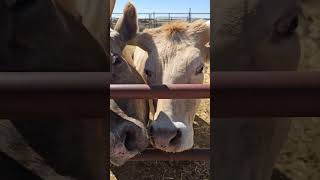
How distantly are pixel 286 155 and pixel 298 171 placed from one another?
33mm

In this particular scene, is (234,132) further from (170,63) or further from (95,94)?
(170,63)

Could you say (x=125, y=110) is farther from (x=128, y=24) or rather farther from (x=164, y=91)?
(x=164, y=91)

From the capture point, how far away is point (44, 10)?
750mm

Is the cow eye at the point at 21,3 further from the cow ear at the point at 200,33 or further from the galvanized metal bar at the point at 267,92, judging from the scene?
Result: the cow ear at the point at 200,33

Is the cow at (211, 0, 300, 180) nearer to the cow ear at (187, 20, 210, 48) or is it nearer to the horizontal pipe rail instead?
the horizontal pipe rail

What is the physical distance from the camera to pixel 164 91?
6.40 ft

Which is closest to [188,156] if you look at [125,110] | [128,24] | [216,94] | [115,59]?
[125,110]

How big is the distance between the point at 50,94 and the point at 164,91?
1.35 metres

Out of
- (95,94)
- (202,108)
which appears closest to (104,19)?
(95,94)

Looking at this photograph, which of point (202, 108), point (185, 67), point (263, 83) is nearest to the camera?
point (263, 83)

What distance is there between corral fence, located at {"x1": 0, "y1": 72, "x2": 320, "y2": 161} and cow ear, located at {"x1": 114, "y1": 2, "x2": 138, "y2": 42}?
366 centimetres

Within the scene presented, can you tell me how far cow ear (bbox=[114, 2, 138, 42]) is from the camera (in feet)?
14.0

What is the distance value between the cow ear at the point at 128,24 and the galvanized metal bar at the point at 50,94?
3.66 metres

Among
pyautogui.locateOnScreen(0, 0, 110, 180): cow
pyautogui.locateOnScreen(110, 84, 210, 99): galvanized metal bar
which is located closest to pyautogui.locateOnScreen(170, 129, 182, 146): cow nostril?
pyautogui.locateOnScreen(110, 84, 210, 99): galvanized metal bar
